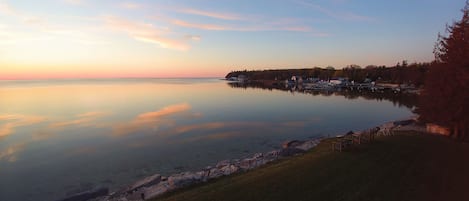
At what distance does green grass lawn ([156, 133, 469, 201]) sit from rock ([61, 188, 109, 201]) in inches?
146

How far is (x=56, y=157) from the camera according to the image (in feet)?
68.3

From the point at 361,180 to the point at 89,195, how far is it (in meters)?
11.7

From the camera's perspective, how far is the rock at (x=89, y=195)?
13818 mm

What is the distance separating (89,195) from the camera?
14.1 metres

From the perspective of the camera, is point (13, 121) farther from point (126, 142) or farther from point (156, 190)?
point (156, 190)

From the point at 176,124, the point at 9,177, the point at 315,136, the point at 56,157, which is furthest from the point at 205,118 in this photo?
the point at 9,177

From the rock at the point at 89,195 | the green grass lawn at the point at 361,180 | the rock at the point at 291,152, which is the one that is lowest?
the rock at the point at 89,195

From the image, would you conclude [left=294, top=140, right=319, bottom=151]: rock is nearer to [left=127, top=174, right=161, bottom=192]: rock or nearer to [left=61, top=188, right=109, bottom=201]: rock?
[left=127, top=174, right=161, bottom=192]: rock

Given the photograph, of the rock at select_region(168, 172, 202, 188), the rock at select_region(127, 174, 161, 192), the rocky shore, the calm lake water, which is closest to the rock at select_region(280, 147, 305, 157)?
the rocky shore

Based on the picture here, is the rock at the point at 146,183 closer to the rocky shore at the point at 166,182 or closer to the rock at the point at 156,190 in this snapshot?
the rocky shore at the point at 166,182

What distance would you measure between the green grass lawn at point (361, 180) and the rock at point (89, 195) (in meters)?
3.71

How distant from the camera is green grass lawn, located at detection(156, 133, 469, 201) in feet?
34.3

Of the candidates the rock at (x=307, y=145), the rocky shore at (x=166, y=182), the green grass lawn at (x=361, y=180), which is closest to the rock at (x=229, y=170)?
the rocky shore at (x=166, y=182)

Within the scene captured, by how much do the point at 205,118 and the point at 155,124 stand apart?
681cm
